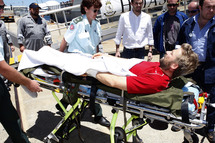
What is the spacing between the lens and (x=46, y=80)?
2.46m

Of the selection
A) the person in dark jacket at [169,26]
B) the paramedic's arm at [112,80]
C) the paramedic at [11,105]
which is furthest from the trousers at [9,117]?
the person in dark jacket at [169,26]

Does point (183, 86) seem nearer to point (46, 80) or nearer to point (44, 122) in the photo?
point (46, 80)

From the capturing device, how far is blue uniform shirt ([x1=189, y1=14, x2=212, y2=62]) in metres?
2.47

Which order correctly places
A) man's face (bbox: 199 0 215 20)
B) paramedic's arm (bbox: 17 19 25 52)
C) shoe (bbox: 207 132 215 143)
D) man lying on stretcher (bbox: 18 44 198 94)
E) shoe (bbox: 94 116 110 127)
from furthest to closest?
paramedic's arm (bbox: 17 19 25 52) → shoe (bbox: 94 116 110 127) → shoe (bbox: 207 132 215 143) → man's face (bbox: 199 0 215 20) → man lying on stretcher (bbox: 18 44 198 94)

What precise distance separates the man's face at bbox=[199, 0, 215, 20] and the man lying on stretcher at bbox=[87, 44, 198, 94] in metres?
0.75

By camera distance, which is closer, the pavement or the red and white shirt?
the red and white shirt

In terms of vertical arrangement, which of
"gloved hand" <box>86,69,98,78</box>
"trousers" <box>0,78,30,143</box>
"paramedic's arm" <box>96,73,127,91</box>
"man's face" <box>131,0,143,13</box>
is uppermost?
"man's face" <box>131,0,143,13</box>

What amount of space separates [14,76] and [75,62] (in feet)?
2.33

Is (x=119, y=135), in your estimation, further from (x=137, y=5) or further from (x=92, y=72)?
(x=137, y=5)

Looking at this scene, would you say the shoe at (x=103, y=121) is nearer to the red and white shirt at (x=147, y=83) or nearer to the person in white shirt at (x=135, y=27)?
the red and white shirt at (x=147, y=83)

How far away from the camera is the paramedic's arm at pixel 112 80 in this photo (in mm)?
1869

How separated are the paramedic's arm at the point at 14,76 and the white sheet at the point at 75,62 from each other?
1.18 feet

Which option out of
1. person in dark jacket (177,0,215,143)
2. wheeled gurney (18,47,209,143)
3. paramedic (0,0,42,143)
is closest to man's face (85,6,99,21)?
wheeled gurney (18,47,209,143)

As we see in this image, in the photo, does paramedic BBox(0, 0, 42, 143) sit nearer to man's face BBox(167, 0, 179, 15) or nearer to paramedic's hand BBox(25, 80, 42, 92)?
paramedic's hand BBox(25, 80, 42, 92)
